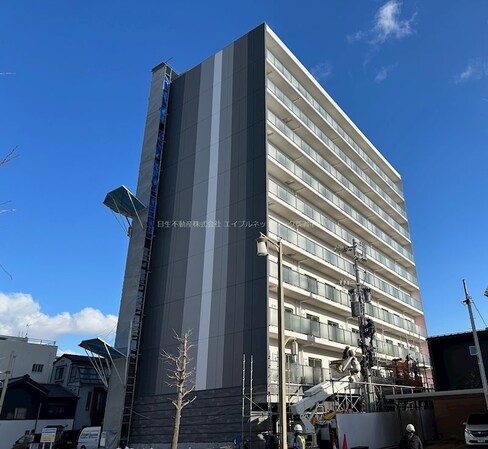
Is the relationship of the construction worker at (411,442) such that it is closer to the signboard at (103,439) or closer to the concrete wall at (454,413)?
the concrete wall at (454,413)

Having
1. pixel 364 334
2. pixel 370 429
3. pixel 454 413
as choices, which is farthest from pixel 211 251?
pixel 454 413

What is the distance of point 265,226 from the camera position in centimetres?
2675

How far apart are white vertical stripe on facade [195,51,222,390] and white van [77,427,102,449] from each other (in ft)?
35.5

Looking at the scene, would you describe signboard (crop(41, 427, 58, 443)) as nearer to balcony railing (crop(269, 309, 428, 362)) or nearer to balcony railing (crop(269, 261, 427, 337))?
balcony railing (crop(269, 309, 428, 362))

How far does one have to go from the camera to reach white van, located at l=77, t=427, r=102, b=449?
102 feet

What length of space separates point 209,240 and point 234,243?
2.37 m

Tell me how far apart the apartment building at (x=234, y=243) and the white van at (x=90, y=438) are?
12.6ft

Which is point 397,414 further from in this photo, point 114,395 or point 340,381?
point 114,395

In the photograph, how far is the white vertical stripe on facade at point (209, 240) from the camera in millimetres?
26422

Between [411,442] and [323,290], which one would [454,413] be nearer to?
[323,290]

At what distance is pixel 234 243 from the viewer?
28000 millimetres

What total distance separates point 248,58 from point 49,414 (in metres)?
38.8

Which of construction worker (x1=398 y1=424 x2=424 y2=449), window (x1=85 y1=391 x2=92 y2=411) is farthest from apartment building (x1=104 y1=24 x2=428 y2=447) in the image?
window (x1=85 y1=391 x2=92 y2=411)

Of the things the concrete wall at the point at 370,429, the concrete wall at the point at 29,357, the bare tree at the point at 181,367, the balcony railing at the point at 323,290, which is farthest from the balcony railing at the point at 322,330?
the concrete wall at the point at 29,357
